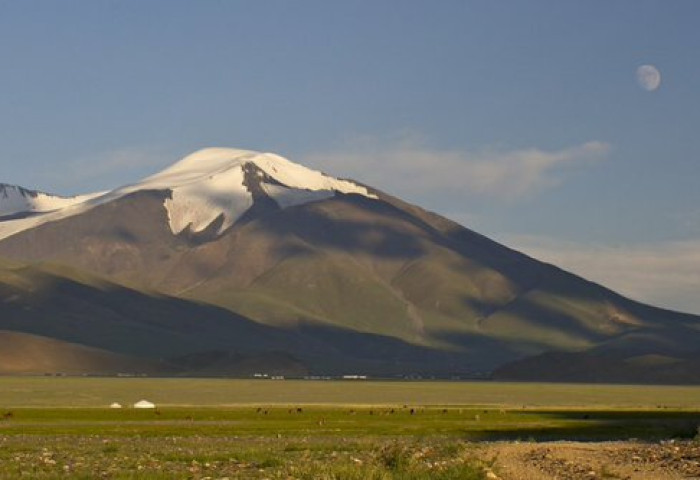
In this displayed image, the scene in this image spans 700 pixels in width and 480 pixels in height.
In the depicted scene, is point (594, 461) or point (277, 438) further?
point (277, 438)

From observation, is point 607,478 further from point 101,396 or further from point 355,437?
point 101,396

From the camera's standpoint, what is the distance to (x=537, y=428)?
3118 inches

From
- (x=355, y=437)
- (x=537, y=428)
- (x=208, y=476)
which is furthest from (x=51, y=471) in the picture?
(x=537, y=428)

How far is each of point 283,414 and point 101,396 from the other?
182ft

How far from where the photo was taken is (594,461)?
39.1 metres

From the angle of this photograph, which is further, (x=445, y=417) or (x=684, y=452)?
(x=445, y=417)

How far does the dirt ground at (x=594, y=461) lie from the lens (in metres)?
35.9

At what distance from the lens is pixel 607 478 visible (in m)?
35.1

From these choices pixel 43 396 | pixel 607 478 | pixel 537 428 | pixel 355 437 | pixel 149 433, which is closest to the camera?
pixel 607 478

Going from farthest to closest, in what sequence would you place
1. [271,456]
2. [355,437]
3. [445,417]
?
[445,417], [355,437], [271,456]

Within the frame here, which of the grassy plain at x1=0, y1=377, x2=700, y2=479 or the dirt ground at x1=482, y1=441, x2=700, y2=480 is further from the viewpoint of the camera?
the grassy plain at x1=0, y1=377, x2=700, y2=479

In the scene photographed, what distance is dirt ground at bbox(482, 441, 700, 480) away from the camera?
35.9 meters

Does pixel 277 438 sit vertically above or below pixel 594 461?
below

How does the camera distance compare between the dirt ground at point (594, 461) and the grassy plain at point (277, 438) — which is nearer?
the dirt ground at point (594, 461)
